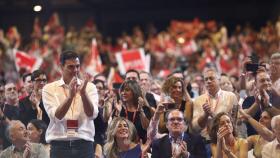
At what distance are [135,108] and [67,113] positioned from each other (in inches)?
62.3

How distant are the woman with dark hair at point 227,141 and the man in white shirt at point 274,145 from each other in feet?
0.69

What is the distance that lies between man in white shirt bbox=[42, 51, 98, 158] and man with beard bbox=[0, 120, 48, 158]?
712 millimetres

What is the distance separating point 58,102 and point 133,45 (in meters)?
15.7

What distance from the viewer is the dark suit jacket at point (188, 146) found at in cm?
984

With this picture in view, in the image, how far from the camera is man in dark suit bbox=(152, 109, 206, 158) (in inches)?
385

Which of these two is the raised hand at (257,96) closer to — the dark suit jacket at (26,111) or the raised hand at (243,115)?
the raised hand at (243,115)

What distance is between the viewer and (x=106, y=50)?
79.2 feet

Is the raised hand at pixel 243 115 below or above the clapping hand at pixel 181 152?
above

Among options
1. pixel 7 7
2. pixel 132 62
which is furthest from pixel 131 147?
pixel 7 7

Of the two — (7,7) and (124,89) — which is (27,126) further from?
(7,7)

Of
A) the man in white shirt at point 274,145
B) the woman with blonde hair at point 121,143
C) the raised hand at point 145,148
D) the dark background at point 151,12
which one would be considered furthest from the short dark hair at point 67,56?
the dark background at point 151,12

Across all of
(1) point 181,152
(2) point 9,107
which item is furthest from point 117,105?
(1) point 181,152

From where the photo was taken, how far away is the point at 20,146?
1021cm

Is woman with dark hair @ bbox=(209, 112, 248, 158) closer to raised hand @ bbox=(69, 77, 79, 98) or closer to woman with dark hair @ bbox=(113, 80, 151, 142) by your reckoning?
woman with dark hair @ bbox=(113, 80, 151, 142)
